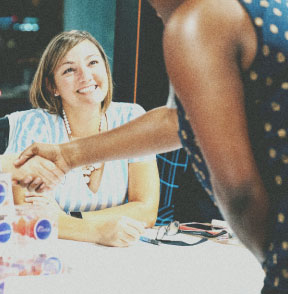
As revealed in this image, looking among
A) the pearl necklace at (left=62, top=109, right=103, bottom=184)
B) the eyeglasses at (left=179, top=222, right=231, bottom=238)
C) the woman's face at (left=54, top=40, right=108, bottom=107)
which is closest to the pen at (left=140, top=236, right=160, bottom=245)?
the eyeglasses at (left=179, top=222, right=231, bottom=238)

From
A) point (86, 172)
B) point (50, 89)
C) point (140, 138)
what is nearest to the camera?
point (140, 138)

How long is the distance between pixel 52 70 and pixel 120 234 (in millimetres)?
1148

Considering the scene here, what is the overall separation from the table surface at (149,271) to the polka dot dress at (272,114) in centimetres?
A: 60

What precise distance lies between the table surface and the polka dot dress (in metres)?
0.60

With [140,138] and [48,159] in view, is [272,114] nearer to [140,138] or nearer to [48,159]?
[140,138]

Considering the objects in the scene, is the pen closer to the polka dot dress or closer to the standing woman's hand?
the standing woman's hand

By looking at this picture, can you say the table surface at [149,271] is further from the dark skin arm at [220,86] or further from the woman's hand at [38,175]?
the dark skin arm at [220,86]

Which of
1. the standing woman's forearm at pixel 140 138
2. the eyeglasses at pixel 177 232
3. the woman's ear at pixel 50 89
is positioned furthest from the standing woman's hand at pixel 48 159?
the woman's ear at pixel 50 89

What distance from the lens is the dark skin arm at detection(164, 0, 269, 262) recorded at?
0.60m

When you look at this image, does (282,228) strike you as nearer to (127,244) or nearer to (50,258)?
(50,258)

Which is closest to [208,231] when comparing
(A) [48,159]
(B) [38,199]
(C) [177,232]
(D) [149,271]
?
(C) [177,232]

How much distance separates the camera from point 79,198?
223 cm

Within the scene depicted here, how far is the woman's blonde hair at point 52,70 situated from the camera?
95.2 inches

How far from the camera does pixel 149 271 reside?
1373mm
